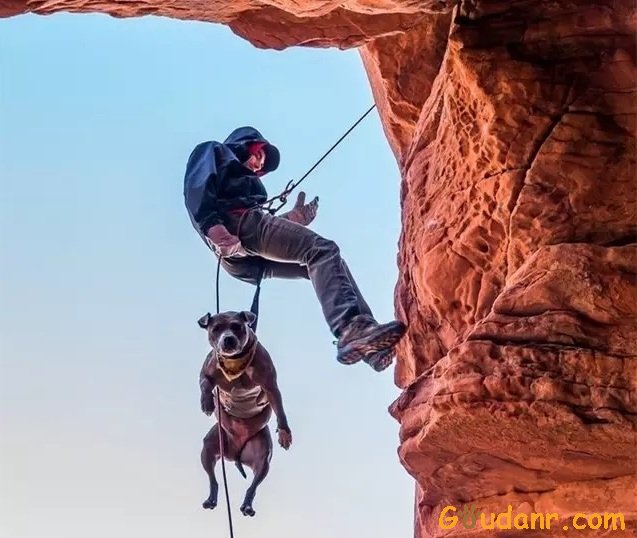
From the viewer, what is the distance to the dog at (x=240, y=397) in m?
6.21

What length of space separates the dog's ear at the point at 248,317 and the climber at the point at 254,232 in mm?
421

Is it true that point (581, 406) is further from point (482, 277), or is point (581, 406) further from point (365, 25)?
point (365, 25)

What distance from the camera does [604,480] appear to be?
444 cm

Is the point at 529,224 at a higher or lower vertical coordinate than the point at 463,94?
lower

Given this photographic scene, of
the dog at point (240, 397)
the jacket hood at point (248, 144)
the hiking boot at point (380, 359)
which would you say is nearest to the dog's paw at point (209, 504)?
the dog at point (240, 397)

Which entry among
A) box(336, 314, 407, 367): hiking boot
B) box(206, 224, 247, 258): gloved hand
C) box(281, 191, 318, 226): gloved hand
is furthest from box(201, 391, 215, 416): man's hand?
box(281, 191, 318, 226): gloved hand

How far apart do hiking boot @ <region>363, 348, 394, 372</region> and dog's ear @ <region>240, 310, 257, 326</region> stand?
3.40 ft

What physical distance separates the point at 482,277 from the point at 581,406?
44.0 inches

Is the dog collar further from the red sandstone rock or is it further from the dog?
the red sandstone rock

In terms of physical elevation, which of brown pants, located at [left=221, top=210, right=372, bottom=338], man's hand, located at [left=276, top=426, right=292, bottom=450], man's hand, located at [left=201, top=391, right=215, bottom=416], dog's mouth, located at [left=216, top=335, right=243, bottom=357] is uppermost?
brown pants, located at [left=221, top=210, right=372, bottom=338]

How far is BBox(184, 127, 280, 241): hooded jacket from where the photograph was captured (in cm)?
630

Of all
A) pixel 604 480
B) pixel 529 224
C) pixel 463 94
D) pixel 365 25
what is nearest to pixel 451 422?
pixel 604 480

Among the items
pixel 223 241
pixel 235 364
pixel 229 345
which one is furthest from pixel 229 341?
pixel 223 241

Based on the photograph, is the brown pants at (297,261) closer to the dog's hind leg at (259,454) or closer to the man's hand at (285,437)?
the man's hand at (285,437)
